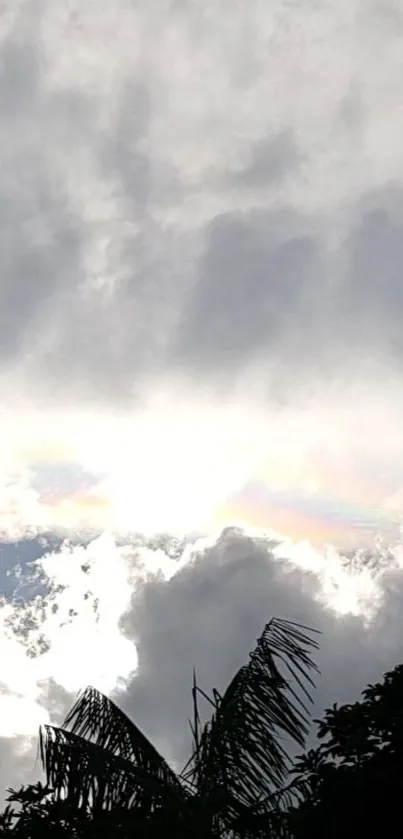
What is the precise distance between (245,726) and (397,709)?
1680 millimetres

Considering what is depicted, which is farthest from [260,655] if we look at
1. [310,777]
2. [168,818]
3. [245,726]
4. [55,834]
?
[55,834]

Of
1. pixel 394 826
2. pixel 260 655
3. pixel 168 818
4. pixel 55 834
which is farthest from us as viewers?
pixel 260 655

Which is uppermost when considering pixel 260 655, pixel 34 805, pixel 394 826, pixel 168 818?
pixel 260 655

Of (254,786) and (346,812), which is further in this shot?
(254,786)

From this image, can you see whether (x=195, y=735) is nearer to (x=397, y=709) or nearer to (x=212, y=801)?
(x=212, y=801)

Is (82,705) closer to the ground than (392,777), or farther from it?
farther from it

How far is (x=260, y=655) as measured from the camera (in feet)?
34.9

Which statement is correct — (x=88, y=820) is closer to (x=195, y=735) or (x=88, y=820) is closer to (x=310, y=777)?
(x=195, y=735)

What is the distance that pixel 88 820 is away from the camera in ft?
31.7

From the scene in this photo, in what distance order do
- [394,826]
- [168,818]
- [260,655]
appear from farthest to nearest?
[260,655] → [168,818] → [394,826]

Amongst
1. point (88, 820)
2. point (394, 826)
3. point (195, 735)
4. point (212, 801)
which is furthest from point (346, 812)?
point (88, 820)

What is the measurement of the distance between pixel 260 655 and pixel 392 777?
240cm

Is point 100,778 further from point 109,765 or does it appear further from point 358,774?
point 358,774

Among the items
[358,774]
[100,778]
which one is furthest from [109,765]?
[358,774]
